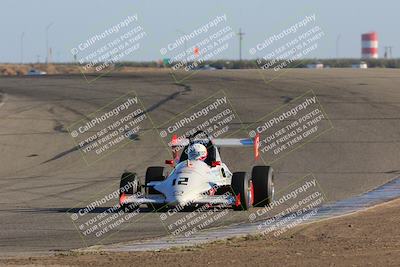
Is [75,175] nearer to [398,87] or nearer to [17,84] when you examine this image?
[398,87]

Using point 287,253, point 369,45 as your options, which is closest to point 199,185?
point 287,253

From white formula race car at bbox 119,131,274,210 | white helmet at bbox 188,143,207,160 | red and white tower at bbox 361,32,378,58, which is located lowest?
red and white tower at bbox 361,32,378,58

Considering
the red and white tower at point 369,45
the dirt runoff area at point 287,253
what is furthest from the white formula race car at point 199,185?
the red and white tower at point 369,45

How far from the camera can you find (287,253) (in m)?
13.0

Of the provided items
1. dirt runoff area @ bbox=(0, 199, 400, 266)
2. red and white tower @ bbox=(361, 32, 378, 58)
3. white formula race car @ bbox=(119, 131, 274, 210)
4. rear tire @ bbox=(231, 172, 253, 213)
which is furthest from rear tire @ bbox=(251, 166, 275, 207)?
red and white tower @ bbox=(361, 32, 378, 58)

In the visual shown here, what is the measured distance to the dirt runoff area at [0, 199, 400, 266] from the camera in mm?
12320

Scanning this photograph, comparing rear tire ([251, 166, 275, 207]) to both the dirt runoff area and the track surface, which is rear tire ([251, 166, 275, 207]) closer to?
the track surface

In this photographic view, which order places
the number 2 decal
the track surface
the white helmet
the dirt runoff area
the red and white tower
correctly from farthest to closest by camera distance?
the red and white tower, the white helmet, the number 2 decal, the track surface, the dirt runoff area

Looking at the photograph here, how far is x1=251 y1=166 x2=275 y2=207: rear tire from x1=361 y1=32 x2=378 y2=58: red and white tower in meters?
145

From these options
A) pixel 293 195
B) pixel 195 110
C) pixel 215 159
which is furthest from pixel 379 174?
pixel 195 110

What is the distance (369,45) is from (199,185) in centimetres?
14726

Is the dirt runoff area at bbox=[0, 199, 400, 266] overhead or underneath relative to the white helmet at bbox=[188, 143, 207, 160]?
underneath

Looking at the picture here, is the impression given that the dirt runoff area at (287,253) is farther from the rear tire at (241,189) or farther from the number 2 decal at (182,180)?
the number 2 decal at (182,180)

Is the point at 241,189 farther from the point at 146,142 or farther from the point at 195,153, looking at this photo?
the point at 146,142
